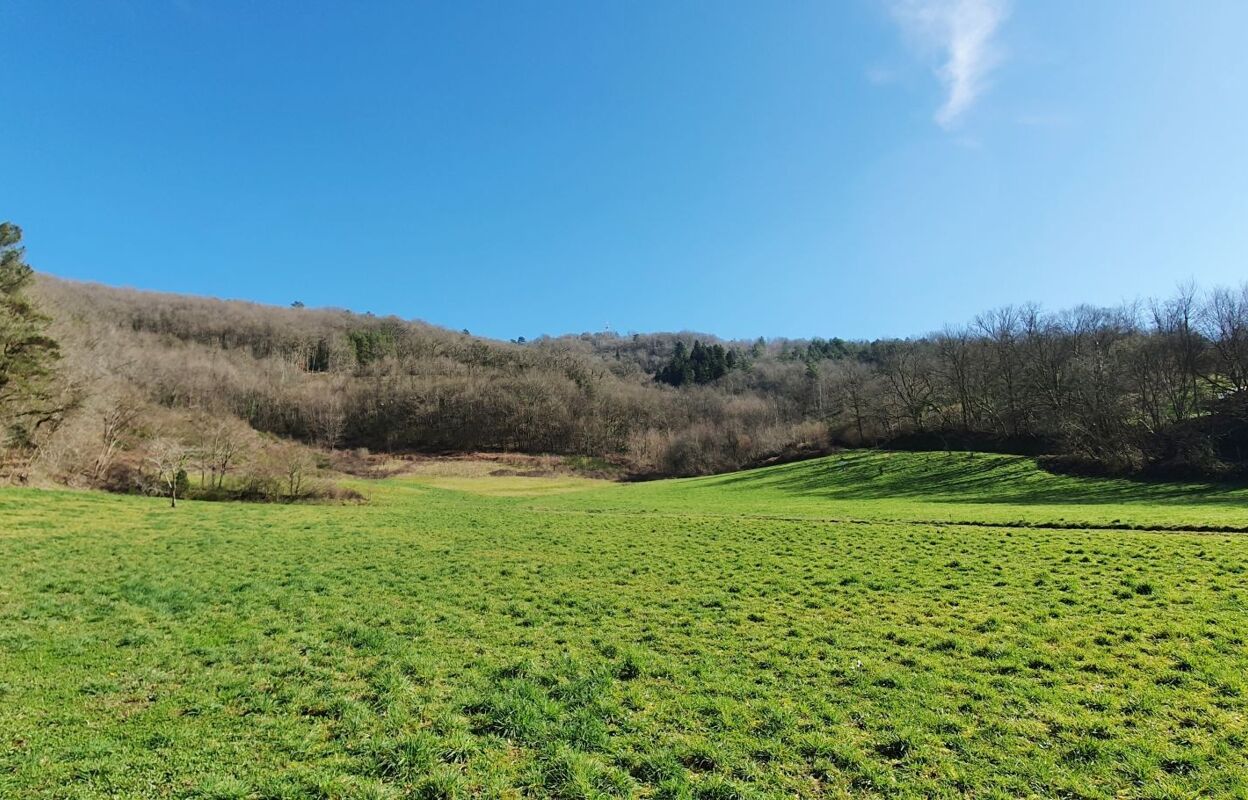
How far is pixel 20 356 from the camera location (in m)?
34.0

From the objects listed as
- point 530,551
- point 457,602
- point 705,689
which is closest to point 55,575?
point 457,602

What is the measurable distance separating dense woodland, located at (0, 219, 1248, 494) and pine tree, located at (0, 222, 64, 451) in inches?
6.1

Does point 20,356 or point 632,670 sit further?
point 20,356

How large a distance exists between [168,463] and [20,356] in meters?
10.2

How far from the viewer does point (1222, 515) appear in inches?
901

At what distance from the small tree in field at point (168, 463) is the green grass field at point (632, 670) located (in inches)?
740

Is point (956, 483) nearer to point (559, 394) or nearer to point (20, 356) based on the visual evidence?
point (20, 356)

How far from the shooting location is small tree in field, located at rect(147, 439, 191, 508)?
35.9m

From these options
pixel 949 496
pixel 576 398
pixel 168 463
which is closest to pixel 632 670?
pixel 949 496

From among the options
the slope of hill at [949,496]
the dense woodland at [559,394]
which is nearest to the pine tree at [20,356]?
the dense woodland at [559,394]

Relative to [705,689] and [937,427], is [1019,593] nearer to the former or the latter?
[705,689]

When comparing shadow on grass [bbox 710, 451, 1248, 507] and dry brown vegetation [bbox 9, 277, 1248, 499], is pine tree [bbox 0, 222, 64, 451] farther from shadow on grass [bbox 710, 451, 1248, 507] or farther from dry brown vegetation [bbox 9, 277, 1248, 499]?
shadow on grass [bbox 710, 451, 1248, 507]

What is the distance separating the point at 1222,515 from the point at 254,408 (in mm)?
135770

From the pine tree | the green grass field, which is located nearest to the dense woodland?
the pine tree
